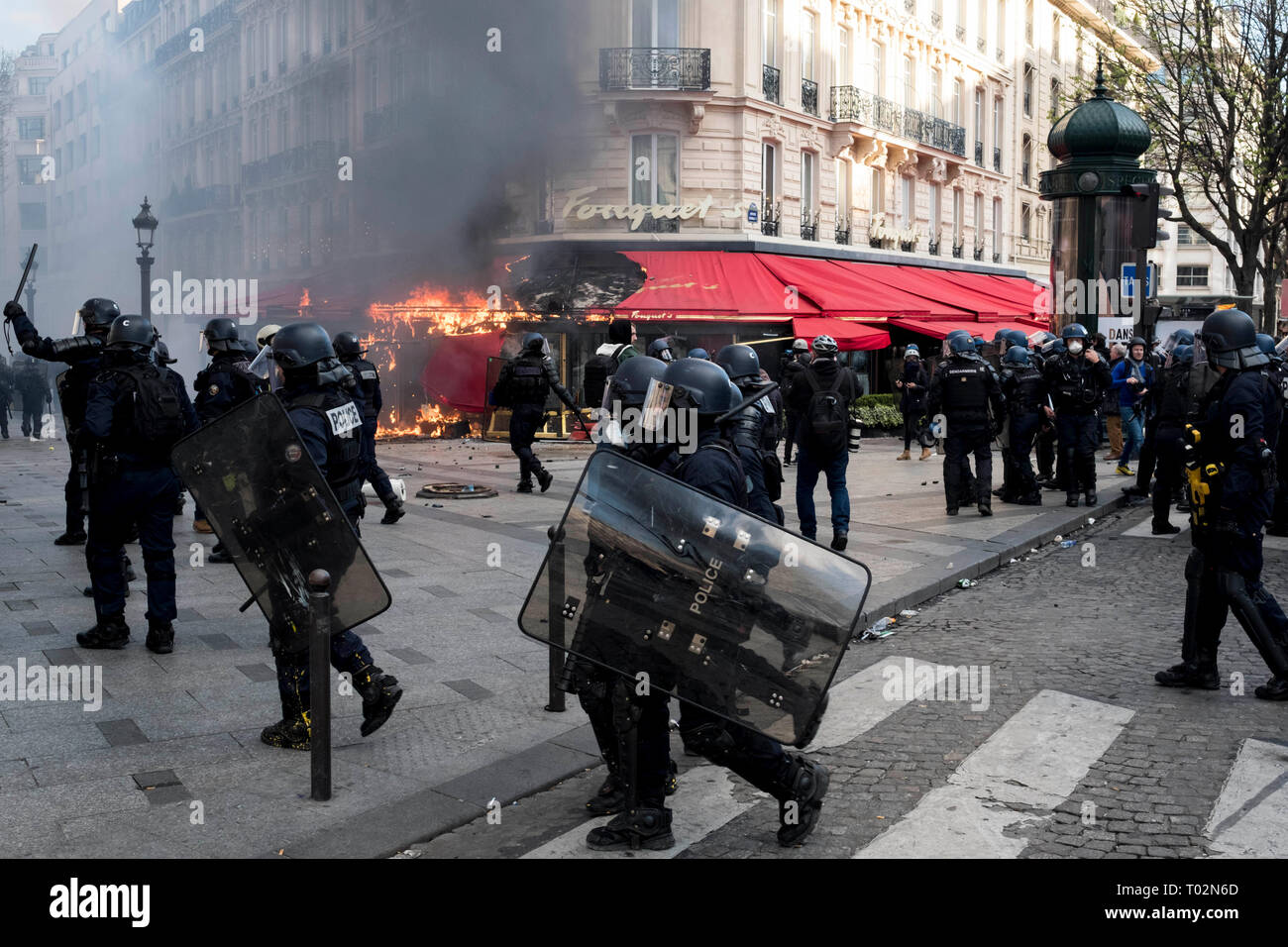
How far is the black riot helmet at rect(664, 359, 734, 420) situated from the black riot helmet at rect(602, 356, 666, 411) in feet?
1.06

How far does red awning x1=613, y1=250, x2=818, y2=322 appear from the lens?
18859mm

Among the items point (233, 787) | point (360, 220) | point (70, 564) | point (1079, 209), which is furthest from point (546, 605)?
point (360, 220)

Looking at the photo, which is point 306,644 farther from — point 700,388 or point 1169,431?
point 1169,431

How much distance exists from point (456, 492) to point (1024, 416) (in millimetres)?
5425

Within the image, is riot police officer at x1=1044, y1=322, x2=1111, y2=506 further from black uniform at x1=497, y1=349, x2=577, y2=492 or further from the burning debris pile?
the burning debris pile

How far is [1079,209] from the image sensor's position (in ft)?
51.2

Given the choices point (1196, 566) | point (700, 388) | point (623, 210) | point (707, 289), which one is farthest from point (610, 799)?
point (623, 210)

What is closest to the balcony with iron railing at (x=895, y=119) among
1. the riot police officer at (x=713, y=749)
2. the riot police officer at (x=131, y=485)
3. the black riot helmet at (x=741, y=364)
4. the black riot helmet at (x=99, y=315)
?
the black riot helmet at (x=741, y=364)

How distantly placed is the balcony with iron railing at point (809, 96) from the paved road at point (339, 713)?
15.9m

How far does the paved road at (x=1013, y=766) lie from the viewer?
362 cm

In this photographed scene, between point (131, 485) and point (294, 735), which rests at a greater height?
point (131, 485)

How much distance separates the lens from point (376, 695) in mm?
4391

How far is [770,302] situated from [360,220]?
7904mm

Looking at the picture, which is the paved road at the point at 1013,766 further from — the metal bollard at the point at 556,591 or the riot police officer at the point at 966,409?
the riot police officer at the point at 966,409
